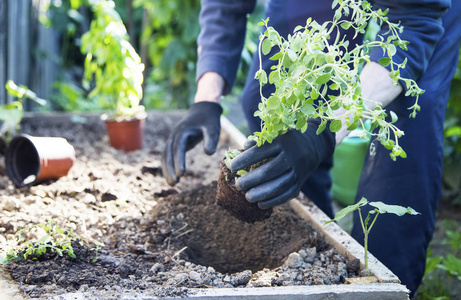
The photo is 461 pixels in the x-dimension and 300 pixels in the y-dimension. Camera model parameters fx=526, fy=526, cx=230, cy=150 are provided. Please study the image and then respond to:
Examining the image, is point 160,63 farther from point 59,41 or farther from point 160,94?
point 59,41

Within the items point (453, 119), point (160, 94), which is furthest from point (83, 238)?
point (160, 94)

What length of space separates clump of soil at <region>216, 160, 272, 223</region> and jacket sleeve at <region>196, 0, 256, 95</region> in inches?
31.4

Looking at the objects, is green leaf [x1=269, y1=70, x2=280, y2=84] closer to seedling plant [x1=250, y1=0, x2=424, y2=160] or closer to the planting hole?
seedling plant [x1=250, y1=0, x2=424, y2=160]

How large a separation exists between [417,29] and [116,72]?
1741 millimetres

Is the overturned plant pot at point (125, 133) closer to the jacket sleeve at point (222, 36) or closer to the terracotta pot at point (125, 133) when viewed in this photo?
the terracotta pot at point (125, 133)

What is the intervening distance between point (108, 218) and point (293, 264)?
77 cm

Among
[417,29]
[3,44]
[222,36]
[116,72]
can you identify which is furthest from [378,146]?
[3,44]

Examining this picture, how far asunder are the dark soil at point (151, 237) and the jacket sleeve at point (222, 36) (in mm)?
536

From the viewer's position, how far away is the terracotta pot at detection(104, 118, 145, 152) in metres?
3.03

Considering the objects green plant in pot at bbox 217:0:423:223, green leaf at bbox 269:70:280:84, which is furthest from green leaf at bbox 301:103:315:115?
green leaf at bbox 269:70:280:84

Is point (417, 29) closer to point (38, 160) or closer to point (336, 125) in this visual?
point (336, 125)

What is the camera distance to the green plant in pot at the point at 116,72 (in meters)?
2.93

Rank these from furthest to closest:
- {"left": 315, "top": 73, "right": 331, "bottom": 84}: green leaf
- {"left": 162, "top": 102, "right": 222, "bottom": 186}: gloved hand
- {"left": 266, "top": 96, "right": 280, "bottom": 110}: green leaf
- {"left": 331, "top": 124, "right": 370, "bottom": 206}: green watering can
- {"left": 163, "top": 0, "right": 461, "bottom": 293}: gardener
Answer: {"left": 331, "top": 124, "right": 370, "bottom": 206}: green watering can → {"left": 162, "top": 102, "right": 222, "bottom": 186}: gloved hand → {"left": 163, "top": 0, "right": 461, "bottom": 293}: gardener → {"left": 266, "top": 96, "right": 280, "bottom": 110}: green leaf → {"left": 315, "top": 73, "right": 331, "bottom": 84}: green leaf

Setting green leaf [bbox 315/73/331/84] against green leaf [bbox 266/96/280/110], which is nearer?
green leaf [bbox 315/73/331/84]
